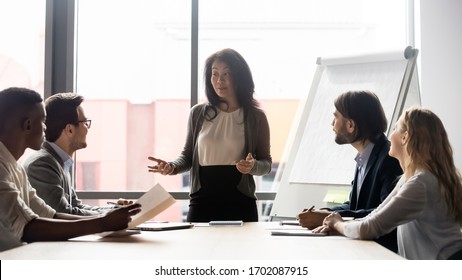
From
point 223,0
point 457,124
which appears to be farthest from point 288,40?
point 457,124

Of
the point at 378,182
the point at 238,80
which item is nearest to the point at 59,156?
the point at 238,80

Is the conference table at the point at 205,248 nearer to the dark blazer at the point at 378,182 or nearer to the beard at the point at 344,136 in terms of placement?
the dark blazer at the point at 378,182

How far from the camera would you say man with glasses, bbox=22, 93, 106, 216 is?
254 centimetres

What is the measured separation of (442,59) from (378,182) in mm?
1950

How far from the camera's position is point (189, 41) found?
14.4ft

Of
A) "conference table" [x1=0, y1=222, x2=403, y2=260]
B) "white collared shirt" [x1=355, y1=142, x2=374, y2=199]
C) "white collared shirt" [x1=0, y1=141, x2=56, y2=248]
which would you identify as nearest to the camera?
"conference table" [x1=0, y1=222, x2=403, y2=260]

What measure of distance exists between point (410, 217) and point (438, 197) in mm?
128

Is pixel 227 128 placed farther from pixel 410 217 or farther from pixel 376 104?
pixel 410 217

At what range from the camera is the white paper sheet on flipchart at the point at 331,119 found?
147 inches

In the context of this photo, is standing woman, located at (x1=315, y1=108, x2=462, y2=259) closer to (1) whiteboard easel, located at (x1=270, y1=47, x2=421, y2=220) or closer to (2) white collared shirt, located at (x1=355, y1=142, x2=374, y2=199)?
(2) white collared shirt, located at (x1=355, y1=142, x2=374, y2=199)

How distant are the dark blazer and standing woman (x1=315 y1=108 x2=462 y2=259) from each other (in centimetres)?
24

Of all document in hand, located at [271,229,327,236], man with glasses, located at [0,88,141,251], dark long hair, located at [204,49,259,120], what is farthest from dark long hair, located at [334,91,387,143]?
man with glasses, located at [0,88,141,251]

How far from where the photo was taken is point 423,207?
2045 mm

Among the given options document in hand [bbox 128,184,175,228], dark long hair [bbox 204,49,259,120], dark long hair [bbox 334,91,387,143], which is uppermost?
dark long hair [bbox 204,49,259,120]
